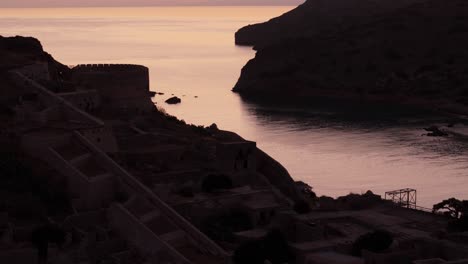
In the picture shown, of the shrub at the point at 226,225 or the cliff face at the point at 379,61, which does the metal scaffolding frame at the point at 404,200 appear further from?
the cliff face at the point at 379,61

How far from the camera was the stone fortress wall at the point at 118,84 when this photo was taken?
4209cm

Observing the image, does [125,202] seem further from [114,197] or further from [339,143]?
[339,143]

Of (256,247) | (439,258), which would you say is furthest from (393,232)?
(256,247)

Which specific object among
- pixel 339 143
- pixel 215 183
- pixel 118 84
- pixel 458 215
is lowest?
pixel 339 143

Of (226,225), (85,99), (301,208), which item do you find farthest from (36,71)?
(301,208)

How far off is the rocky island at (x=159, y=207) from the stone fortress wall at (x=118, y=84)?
2.78 m

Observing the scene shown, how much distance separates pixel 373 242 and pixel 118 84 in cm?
2016

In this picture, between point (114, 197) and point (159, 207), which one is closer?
point (159, 207)

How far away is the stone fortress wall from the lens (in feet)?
138

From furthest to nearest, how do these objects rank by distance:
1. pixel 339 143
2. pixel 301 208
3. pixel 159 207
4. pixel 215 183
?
pixel 339 143, pixel 215 183, pixel 301 208, pixel 159 207

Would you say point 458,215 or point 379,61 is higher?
point 379,61

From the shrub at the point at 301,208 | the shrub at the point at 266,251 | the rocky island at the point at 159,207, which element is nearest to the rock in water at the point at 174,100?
the rocky island at the point at 159,207

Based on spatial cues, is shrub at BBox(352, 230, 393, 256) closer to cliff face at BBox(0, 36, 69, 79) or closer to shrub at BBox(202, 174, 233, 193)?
shrub at BBox(202, 174, 233, 193)

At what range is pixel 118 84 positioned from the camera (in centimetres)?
4244
